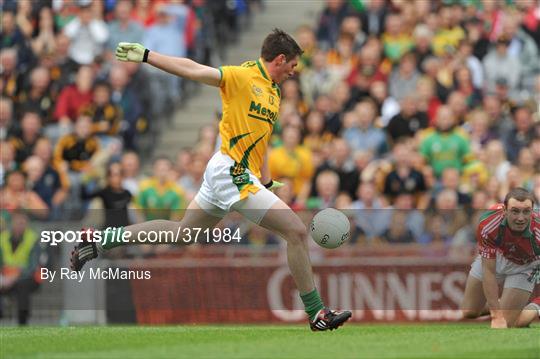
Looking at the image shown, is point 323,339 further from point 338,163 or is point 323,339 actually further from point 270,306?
point 338,163

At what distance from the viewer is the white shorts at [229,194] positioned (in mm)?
13023

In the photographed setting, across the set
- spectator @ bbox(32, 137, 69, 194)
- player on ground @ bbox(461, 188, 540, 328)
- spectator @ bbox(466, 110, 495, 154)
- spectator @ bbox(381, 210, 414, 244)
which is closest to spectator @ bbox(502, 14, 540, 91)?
spectator @ bbox(466, 110, 495, 154)

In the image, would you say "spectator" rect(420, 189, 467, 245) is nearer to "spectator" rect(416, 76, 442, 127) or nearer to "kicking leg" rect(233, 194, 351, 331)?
"spectator" rect(416, 76, 442, 127)

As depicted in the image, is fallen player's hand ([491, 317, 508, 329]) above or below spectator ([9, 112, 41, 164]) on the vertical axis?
below

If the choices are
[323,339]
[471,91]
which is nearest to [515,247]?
[323,339]

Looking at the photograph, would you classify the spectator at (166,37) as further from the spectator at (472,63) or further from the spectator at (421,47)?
the spectator at (472,63)

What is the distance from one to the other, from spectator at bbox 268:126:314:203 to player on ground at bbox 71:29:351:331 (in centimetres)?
683

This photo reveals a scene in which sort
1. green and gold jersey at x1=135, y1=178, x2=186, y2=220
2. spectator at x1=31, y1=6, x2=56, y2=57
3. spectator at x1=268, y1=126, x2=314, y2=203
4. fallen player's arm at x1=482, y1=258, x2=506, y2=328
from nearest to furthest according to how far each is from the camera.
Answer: fallen player's arm at x1=482, y1=258, x2=506, y2=328
green and gold jersey at x1=135, y1=178, x2=186, y2=220
spectator at x1=268, y1=126, x2=314, y2=203
spectator at x1=31, y1=6, x2=56, y2=57

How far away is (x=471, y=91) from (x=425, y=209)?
3524mm

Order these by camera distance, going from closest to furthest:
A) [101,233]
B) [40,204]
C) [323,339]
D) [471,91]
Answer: [323,339] < [101,233] < [40,204] < [471,91]

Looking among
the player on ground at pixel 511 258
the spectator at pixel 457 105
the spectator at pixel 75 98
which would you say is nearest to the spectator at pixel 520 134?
the spectator at pixel 457 105

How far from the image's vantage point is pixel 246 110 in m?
13.2

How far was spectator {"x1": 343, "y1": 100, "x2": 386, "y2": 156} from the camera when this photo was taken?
20859 mm

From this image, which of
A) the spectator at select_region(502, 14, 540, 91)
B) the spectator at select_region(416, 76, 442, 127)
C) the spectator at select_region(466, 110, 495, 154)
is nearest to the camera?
the spectator at select_region(466, 110, 495, 154)
